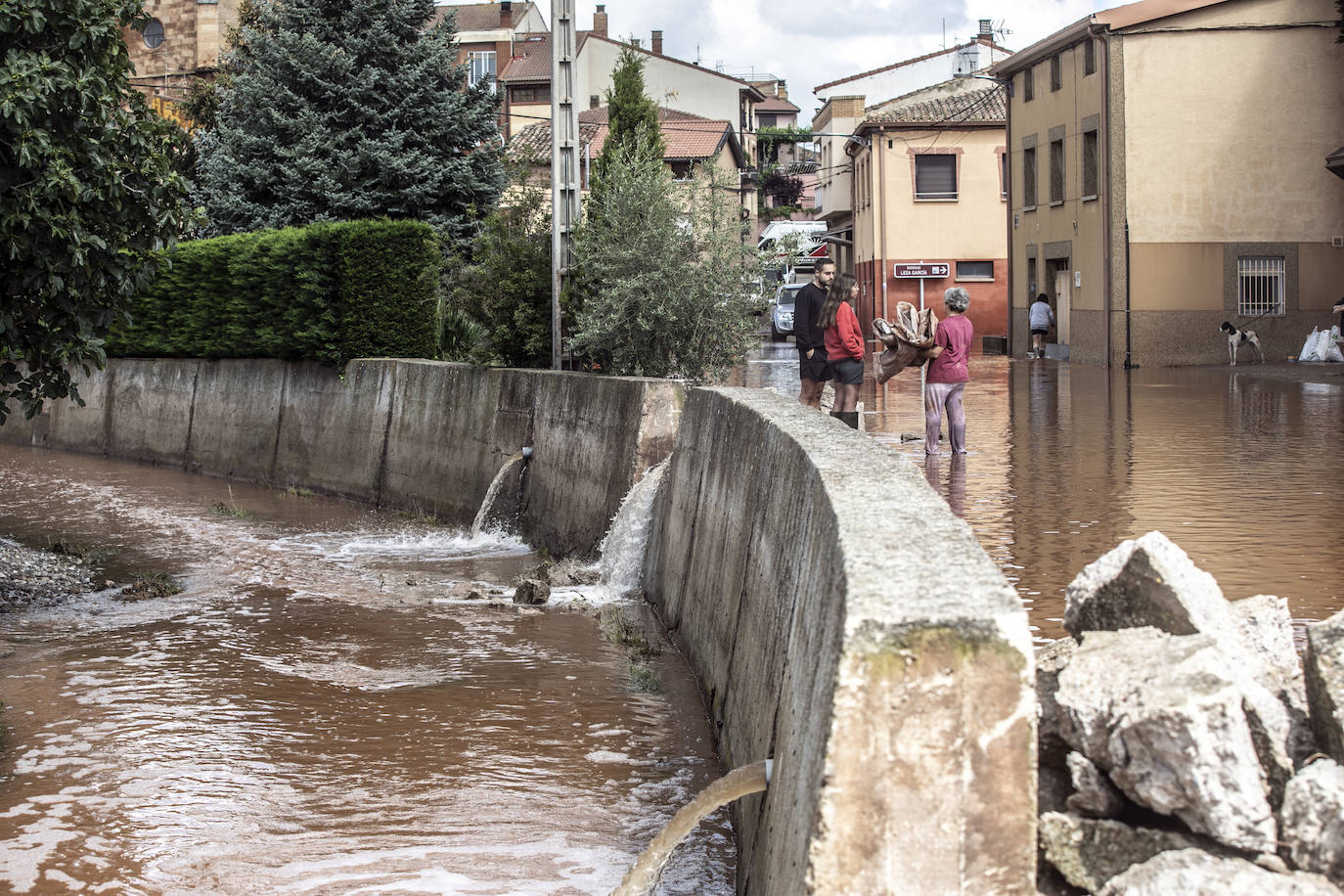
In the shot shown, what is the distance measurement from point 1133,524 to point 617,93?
423 inches

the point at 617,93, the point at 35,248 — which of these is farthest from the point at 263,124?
the point at 35,248

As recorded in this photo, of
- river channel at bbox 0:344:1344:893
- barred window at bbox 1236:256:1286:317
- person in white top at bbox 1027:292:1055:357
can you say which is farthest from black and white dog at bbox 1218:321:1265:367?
river channel at bbox 0:344:1344:893

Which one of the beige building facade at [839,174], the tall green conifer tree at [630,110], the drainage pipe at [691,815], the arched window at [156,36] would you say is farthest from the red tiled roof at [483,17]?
the drainage pipe at [691,815]

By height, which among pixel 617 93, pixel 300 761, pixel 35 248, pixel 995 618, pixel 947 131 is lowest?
pixel 300 761

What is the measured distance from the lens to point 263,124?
2719 centimetres

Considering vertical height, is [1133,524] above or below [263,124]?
below

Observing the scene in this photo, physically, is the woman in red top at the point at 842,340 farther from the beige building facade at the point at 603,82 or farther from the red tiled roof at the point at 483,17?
the red tiled roof at the point at 483,17

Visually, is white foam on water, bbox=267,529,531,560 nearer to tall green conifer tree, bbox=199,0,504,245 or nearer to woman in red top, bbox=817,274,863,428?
woman in red top, bbox=817,274,863,428

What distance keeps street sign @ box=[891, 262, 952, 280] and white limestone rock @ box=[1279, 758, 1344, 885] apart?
47.6 m

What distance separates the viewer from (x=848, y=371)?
→ 1511 centimetres

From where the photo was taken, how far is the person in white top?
37.1m

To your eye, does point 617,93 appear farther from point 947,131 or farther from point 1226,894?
point 947,131

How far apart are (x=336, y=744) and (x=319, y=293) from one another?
13295 millimetres

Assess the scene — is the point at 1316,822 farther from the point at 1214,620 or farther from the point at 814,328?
the point at 814,328
